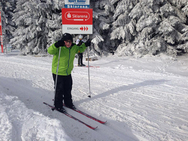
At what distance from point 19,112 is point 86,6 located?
5.35 meters

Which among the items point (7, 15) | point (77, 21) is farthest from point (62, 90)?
point (7, 15)

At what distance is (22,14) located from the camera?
1594cm

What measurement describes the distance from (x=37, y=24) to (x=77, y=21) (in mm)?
10769

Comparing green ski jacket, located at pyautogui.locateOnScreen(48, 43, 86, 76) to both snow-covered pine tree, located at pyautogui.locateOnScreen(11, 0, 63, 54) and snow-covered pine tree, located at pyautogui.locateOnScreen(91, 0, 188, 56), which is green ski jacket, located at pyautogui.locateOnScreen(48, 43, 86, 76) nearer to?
snow-covered pine tree, located at pyautogui.locateOnScreen(91, 0, 188, 56)

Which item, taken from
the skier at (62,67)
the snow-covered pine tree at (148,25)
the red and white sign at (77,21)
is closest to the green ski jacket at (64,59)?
the skier at (62,67)

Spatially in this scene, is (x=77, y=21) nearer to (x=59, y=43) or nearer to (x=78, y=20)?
(x=78, y=20)

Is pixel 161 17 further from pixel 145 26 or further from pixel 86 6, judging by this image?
pixel 86 6

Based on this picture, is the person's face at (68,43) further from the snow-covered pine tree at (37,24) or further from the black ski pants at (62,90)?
the snow-covered pine tree at (37,24)

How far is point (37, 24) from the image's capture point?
14.8 metres

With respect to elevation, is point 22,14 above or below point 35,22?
above

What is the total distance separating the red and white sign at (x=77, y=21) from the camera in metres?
5.70

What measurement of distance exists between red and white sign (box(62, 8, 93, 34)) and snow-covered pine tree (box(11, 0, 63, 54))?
875 centimetres

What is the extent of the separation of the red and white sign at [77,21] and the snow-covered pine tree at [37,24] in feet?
28.7

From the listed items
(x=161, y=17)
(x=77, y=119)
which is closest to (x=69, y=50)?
(x=77, y=119)
